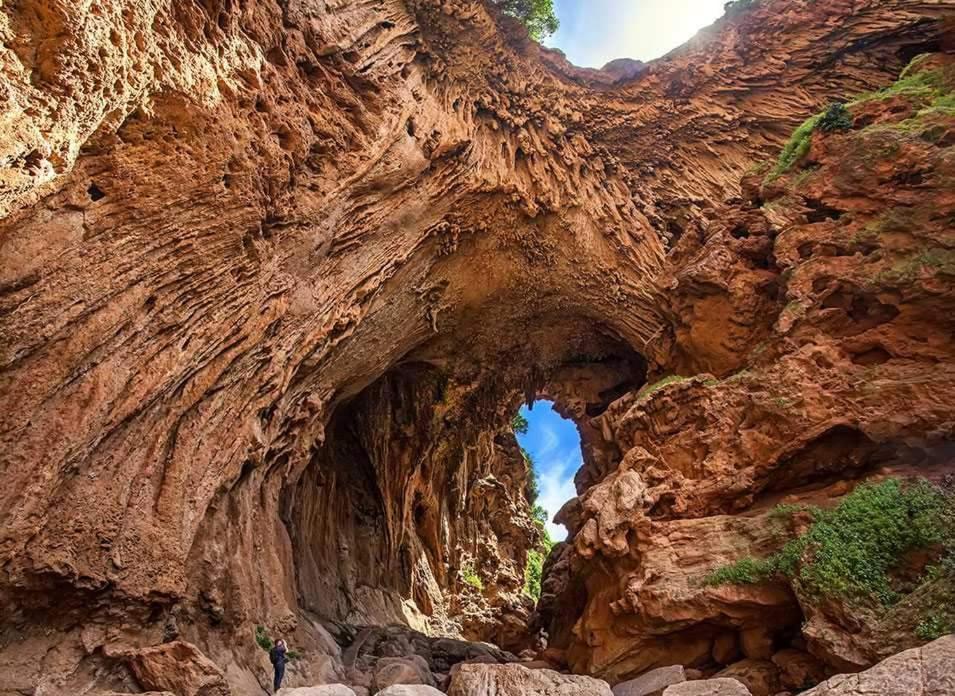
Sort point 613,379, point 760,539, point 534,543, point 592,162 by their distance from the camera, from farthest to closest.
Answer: point 534,543 < point 613,379 < point 592,162 < point 760,539

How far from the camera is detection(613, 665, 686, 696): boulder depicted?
24.0 feet

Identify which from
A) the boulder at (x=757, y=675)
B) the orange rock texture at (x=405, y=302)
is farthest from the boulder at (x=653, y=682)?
the orange rock texture at (x=405, y=302)

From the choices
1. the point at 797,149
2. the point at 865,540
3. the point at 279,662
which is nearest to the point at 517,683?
the point at 279,662

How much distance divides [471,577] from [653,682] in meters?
15.6

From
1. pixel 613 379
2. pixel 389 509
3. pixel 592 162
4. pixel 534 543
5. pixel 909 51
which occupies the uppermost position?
pixel 909 51

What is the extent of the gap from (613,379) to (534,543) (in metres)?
11.8

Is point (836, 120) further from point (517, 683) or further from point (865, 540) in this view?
point (517, 683)

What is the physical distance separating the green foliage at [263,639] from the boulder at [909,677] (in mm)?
7803

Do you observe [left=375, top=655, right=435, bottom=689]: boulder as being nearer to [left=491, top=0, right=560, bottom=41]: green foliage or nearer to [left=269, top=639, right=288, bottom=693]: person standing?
[left=269, top=639, right=288, bottom=693]: person standing

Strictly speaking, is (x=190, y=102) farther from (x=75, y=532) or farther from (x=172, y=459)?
(x=75, y=532)

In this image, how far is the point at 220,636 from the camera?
8.41 meters

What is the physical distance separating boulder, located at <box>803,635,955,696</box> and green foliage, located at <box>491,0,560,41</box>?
1674cm

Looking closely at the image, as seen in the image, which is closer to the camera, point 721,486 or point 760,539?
point 760,539

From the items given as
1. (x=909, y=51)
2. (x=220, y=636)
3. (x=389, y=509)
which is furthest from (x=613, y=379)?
(x=220, y=636)
